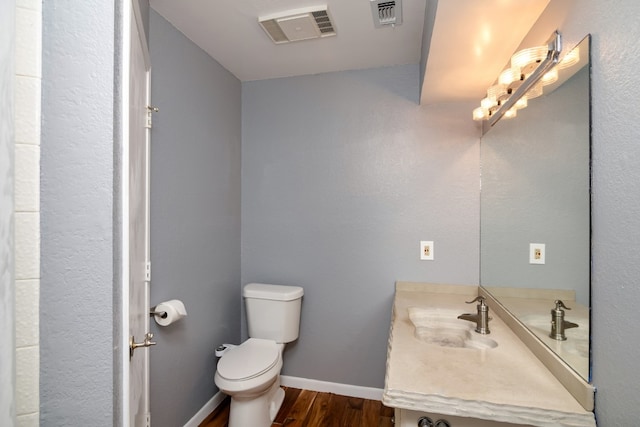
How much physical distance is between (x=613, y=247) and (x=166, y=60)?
204cm

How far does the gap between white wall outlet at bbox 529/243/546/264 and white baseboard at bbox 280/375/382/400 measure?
4.85ft

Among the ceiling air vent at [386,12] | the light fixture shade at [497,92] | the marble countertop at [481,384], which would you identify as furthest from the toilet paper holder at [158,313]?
the light fixture shade at [497,92]

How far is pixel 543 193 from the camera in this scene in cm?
120

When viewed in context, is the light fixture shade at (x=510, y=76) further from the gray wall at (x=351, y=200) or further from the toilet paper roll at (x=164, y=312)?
the toilet paper roll at (x=164, y=312)

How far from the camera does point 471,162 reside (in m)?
2.05

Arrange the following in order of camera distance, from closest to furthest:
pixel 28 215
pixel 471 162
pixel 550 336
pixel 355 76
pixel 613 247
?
pixel 28 215
pixel 613 247
pixel 550 336
pixel 471 162
pixel 355 76

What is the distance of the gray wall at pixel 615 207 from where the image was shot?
0.71 meters

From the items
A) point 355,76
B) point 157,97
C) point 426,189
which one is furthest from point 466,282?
point 157,97

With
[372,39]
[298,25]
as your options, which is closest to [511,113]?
[372,39]

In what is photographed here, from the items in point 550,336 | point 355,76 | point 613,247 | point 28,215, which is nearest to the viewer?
point 28,215

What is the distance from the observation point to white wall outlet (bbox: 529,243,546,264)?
48.1 inches

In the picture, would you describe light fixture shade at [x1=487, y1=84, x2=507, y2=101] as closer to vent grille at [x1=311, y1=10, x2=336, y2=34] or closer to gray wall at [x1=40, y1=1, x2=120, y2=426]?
vent grille at [x1=311, y1=10, x2=336, y2=34]

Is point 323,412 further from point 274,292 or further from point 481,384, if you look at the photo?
point 481,384

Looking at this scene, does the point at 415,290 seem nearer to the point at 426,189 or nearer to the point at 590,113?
the point at 426,189
